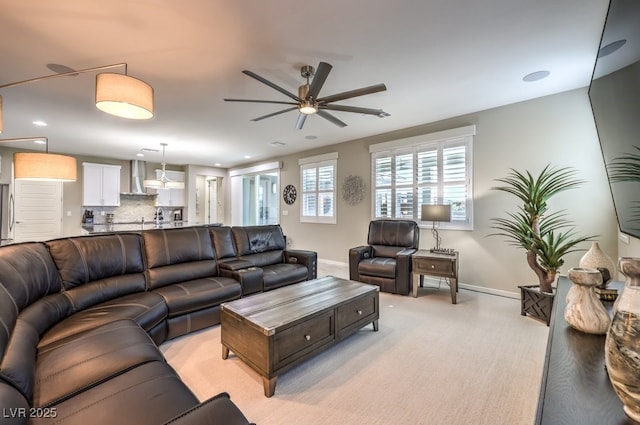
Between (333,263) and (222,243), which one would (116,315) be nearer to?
(222,243)

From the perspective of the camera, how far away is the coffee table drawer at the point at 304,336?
1.92 meters

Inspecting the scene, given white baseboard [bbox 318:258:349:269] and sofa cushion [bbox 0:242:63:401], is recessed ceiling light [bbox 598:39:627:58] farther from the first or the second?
white baseboard [bbox 318:258:349:269]

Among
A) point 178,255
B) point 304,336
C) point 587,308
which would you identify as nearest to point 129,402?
point 304,336

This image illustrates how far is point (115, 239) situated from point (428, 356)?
317 cm

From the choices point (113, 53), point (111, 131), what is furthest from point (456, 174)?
point (111, 131)

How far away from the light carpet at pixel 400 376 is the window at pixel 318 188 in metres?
3.58

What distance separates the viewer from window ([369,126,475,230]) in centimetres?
430

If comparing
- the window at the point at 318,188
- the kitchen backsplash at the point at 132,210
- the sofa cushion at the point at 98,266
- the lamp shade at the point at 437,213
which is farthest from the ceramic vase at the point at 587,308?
the kitchen backsplash at the point at 132,210

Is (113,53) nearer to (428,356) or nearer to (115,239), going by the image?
(115,239)

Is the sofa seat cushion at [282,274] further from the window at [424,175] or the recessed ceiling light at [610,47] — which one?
the recessed ceiling light at [610,47]

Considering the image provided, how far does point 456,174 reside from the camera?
4.37 meters

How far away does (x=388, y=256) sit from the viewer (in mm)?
4438

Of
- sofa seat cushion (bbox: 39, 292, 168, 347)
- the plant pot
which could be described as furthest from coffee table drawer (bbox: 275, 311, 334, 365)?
the plant pot

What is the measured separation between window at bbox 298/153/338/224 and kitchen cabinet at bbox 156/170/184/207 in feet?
14.2
